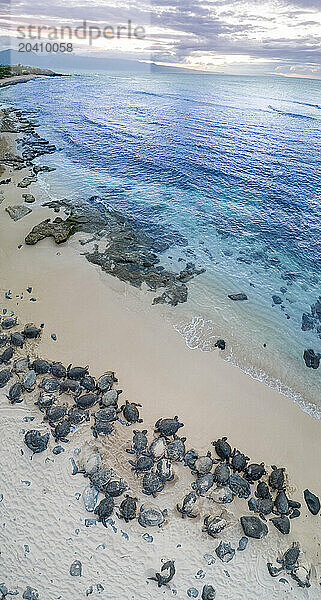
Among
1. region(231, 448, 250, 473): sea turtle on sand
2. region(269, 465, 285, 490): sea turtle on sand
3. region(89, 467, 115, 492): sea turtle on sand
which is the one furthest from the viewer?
region(231, 448, 250, 473): sea turtle on sand

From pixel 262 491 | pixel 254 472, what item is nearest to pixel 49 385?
pixel 254 472

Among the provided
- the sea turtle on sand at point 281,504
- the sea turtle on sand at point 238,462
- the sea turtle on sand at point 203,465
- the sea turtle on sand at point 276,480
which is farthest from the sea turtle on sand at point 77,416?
the sea turtle on sand at point 281,504

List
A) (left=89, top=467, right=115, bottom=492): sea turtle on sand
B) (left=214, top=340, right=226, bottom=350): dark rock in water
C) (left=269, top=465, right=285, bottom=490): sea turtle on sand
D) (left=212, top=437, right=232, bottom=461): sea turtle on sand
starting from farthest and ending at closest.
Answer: (left=214, top=340, right=226, bottom=350): dark rock in water, (left=212, top=437, right=232, bottom=461): sea turtle on sand, (left=269, top=465, right=285, bottom=490): sea turtle on sand, (left=89, top=467, right=115, bottom=492): sea turtle on sand

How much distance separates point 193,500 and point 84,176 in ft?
128

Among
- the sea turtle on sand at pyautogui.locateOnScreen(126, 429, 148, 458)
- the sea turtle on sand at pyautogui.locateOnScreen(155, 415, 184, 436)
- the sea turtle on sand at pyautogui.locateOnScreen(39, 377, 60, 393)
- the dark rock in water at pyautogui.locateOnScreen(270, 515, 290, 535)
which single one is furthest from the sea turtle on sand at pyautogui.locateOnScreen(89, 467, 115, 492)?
the dark rock in water at pyautogui.locateOnScreen(270, 515, 290, 535)

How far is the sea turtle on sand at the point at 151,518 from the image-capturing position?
11164mm

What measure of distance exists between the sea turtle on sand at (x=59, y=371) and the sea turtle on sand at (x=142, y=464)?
17.3ft

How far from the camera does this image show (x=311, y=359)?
18.3 m

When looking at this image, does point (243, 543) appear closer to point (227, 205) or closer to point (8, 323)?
point (8, 323)

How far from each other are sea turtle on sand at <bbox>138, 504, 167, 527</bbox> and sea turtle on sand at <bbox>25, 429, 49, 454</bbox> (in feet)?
15.3

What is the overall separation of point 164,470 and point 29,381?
741 cm

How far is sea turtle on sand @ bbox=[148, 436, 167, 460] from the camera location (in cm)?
1295

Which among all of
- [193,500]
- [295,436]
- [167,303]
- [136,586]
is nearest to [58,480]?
[136,586]

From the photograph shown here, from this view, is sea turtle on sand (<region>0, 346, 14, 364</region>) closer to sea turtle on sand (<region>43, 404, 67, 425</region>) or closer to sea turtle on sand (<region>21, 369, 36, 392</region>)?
sea turtle on sand (<region>21, 369, 36, 392</region>)
